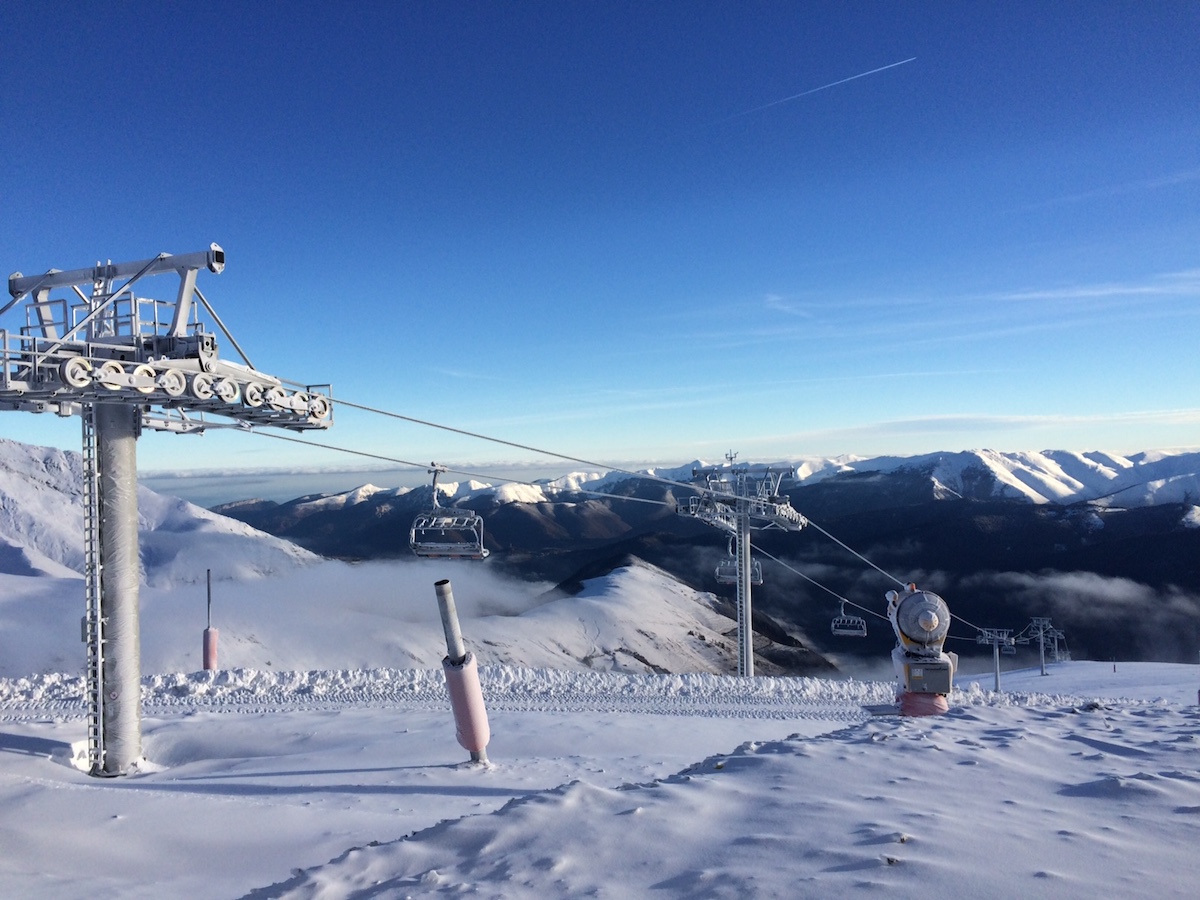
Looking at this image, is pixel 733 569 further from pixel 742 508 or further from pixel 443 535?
pixel 443 535

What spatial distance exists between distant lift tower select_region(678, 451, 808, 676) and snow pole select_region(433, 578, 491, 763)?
17.5 m

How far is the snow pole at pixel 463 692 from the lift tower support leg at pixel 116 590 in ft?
20.1

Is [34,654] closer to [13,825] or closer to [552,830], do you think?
[13,825]

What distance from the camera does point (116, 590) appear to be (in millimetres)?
15008

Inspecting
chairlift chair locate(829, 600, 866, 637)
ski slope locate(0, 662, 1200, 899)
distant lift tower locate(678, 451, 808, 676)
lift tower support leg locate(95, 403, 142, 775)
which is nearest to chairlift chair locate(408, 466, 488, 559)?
ski slope locate(0, 662, 1200, 899)

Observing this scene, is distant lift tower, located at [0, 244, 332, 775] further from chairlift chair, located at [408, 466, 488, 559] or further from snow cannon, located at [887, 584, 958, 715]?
snow cannon, located at [887, 584, 958, 715]

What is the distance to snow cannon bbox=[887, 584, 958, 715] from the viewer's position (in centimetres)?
1483

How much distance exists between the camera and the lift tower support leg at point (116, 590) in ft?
48.9

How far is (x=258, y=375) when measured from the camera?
15406mm

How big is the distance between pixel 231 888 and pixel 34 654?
32.4m

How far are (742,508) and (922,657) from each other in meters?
16.4

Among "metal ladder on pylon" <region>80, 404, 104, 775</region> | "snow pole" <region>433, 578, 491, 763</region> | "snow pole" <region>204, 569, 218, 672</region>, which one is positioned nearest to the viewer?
"snow pole" <region>433, 578, 491, 763</region>

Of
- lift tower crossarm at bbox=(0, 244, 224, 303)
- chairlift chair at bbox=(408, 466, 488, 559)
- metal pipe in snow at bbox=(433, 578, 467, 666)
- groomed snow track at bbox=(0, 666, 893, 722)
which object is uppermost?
lift tower crossarm at bbox=(0, 244, 224, 303)

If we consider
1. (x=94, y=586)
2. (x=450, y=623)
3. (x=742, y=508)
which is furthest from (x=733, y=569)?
(x=94, y=586)
